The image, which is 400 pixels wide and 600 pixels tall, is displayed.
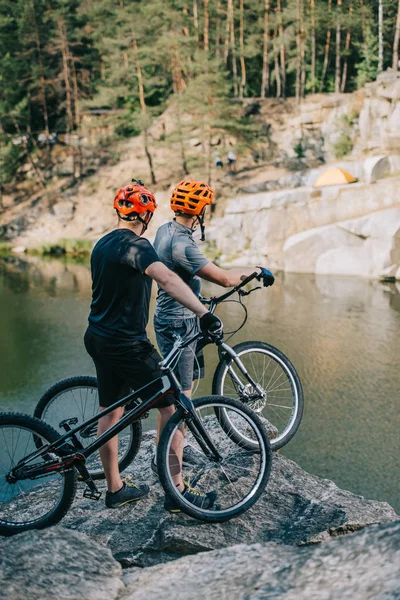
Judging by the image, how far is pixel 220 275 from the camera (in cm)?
359

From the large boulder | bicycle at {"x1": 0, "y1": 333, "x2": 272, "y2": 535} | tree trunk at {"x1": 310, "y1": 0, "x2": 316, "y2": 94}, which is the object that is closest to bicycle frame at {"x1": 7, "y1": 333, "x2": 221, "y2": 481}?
bicycle at {"x1": 0, "y1": 333, "x2": 272, "y2": 535}

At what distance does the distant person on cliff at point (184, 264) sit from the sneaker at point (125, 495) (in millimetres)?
424

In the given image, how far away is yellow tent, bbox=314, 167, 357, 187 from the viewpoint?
22000 millimetres

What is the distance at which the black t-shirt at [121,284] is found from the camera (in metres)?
2.93

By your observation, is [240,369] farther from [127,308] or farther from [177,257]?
[127,308]

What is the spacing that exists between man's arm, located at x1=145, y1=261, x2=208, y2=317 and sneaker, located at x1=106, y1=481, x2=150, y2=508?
1.17 m

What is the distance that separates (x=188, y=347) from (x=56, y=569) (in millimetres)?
1623

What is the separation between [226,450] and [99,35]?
41014mm

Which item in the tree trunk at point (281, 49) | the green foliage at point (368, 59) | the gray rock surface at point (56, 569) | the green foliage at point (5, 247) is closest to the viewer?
the gray rock surface at point (56, 569)

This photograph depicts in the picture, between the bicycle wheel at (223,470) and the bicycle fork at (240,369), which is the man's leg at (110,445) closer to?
the bicycle wheel at (223,470)

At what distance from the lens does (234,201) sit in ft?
78.8

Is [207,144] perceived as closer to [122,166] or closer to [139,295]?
[122,166]

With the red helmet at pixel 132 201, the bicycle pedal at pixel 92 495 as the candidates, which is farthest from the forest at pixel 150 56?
the bicycle pedal at pixel 92 495

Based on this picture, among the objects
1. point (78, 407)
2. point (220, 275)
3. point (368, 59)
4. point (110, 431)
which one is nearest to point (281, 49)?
point (368, 59)
